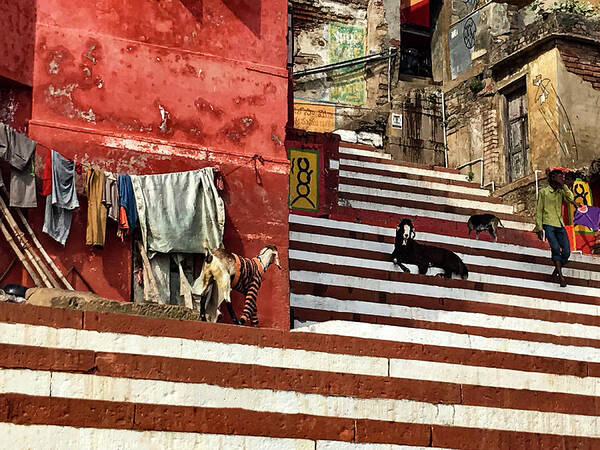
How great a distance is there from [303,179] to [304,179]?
0.06ft

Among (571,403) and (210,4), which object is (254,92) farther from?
(571,403)

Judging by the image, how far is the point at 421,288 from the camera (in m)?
12.1

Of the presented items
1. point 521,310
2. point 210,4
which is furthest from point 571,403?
point 210,4

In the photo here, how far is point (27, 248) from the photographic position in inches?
376

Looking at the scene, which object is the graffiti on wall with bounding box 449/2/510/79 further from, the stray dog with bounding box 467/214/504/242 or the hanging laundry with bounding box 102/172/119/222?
the hanging laundry with bounding box 102/172/119/222

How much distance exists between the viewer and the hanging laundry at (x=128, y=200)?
32.9 ft

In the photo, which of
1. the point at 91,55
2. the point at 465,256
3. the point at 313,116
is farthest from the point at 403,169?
the point at 91,55

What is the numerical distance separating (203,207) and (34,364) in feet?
11.6

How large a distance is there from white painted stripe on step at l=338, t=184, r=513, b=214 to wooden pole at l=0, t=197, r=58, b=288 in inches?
304

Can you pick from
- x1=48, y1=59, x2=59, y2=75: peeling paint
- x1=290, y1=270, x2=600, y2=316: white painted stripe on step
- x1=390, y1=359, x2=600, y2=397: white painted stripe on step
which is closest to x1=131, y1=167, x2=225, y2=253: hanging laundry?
x1=48, y1=59, x2=59, y2=75: peeling paint

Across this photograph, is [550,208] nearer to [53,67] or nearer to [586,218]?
[586,218]

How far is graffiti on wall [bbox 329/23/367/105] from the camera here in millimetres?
23625

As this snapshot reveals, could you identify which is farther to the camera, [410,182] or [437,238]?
[410,182]

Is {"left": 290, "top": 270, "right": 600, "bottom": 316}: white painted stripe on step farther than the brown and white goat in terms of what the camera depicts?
Yes
